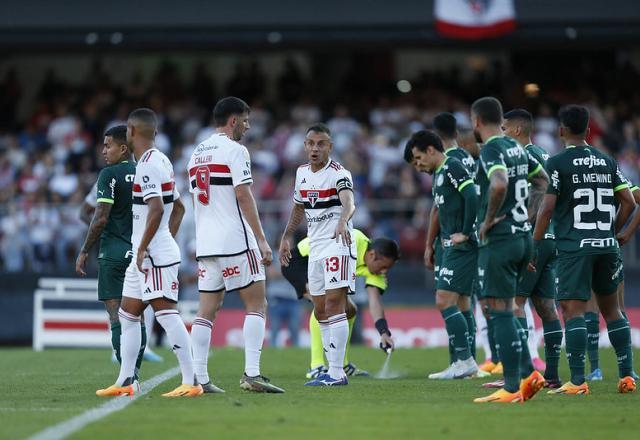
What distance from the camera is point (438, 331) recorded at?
70.6ft

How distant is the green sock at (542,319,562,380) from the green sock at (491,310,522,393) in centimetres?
185

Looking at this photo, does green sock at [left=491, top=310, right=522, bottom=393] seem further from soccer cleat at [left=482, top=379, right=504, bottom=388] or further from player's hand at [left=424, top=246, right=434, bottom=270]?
player's hand at [left=424, top=246, right=434, bottom=270]

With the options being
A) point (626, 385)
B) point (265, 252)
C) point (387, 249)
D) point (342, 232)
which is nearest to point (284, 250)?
point (342, 232)

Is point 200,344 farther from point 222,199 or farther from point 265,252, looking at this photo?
point 222,199

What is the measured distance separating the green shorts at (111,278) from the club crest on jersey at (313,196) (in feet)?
6.00

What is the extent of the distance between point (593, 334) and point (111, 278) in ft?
15.7

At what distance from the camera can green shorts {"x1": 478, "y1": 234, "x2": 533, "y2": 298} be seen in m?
A: 9.30

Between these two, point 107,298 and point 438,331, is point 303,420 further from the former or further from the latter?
point 438,331

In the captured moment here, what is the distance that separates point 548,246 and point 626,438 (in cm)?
422

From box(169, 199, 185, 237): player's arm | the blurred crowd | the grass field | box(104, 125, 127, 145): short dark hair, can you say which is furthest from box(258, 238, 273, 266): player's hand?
the blurred crowd

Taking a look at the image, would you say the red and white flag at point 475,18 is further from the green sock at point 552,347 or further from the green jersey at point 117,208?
the green jersey at point 117,208

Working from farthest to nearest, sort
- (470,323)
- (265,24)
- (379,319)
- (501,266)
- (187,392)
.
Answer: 1. (265,24)
2. (379,319)
3. (470,323)
4. (187,392)
5. (501,266)

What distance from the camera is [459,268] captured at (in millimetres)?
12125

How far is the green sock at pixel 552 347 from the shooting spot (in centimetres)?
1114
